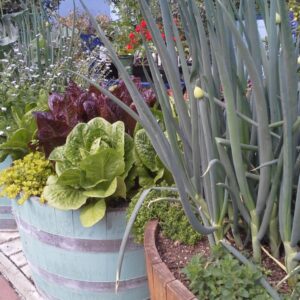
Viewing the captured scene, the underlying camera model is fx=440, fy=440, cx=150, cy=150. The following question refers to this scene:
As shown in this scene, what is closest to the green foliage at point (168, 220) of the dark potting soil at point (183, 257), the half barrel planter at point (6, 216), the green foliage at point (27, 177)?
the dark potting soil at point (183, 257)

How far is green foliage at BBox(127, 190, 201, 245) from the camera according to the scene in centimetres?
144

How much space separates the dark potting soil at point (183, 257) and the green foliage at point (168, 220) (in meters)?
0.02

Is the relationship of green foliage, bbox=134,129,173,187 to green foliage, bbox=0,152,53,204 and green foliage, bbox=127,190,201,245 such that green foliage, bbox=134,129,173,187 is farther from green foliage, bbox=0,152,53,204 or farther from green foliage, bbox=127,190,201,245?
green foliage, bbox=0,152,53,204

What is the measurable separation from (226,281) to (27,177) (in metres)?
1.00

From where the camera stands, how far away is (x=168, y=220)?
1486mm

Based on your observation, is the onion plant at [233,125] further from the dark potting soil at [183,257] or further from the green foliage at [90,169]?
Answer: the green foliage at [90,169]

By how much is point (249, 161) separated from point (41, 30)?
1.82m

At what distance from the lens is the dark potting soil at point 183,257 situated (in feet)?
4.07

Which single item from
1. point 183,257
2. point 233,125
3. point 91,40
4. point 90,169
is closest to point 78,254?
point 90,169

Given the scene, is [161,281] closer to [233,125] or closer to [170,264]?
[170,264]

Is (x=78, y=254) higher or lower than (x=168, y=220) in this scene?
lower

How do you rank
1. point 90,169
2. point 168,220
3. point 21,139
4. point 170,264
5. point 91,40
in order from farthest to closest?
point 91,40 → point 21,139 → point 90,169 → point 168,220 → point 170,264

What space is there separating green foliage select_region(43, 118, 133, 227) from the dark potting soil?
28cm

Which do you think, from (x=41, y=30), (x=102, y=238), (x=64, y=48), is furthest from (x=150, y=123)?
(x=64, y=48)
